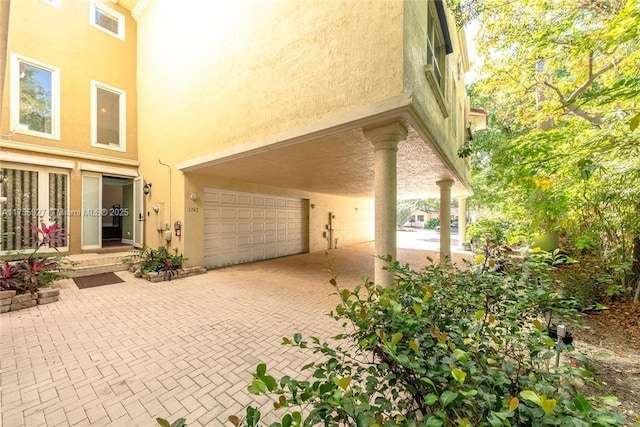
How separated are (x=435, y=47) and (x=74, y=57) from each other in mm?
10667

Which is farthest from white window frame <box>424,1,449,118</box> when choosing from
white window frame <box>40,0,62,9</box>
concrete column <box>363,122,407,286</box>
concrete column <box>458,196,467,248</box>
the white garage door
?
white window frame <box>40,0,62,9</box>

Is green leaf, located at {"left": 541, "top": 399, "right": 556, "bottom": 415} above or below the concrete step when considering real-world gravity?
above

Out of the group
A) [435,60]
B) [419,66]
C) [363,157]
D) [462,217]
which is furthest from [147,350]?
[462,217]

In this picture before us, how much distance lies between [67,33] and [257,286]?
9.93m

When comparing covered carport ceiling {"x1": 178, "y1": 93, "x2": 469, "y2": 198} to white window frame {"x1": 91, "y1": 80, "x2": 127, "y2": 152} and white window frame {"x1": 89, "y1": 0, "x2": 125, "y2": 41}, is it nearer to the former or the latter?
white window frame {"x1": 91, "y1": 80, "x2": 127, "y2": 152}

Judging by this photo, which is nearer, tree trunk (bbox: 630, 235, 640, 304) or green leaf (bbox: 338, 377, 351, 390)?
green leaf (bbox: 338, 377, 351, 390)

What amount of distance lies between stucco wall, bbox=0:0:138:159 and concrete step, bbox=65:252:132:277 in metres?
3.44

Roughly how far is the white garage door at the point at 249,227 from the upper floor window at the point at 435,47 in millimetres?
6674

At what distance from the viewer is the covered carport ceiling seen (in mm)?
4285

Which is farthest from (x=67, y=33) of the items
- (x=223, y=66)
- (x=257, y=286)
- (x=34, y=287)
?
(x=257, y=286)

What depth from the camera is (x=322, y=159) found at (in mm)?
5711

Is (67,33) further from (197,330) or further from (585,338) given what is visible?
(585,338)

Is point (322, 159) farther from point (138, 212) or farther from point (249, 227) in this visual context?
point (138, 212)

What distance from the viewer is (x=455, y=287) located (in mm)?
1937
